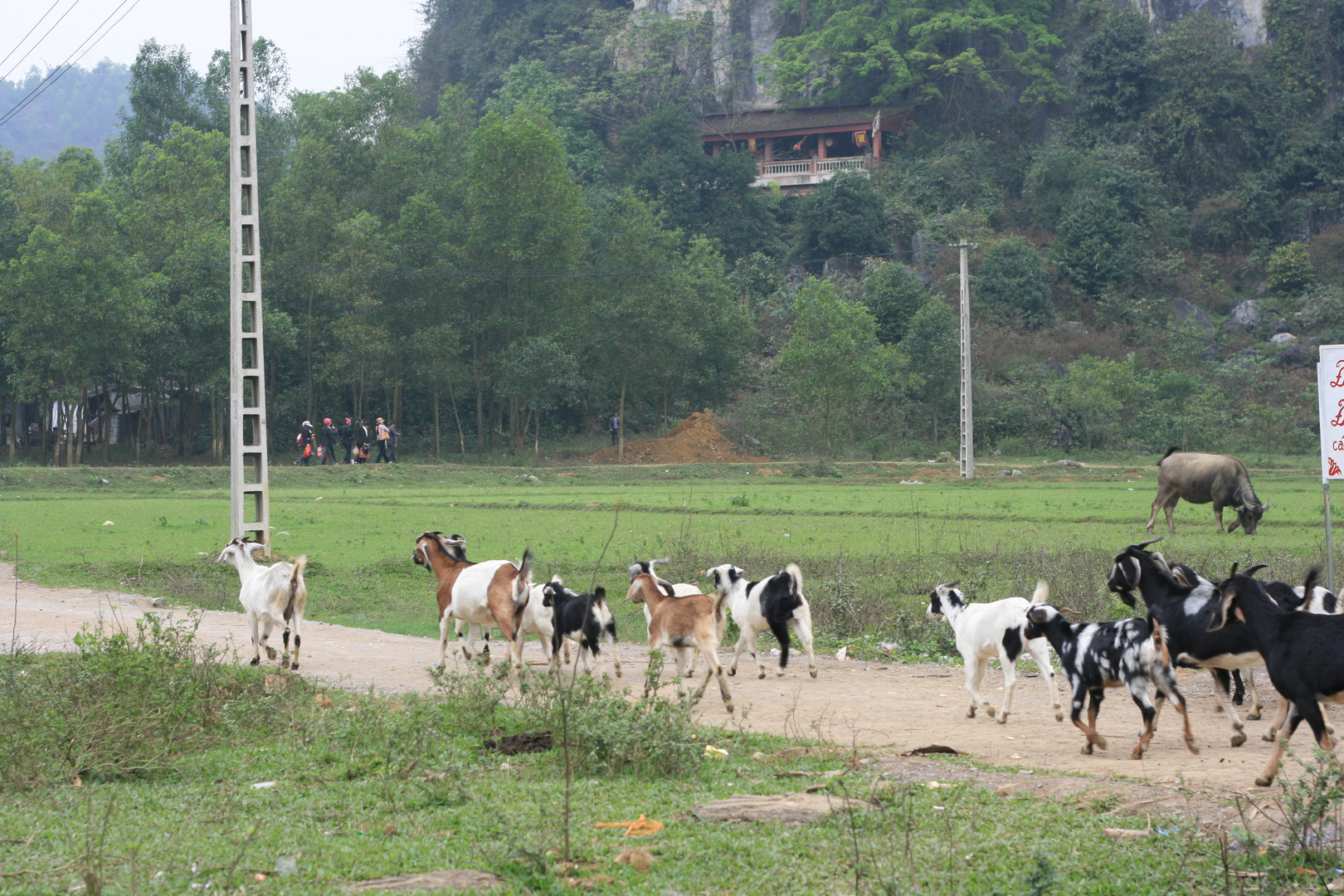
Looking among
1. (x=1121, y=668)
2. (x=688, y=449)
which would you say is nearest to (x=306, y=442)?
(x=688, y=449)

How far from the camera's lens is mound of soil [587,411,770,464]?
55969 millimetres

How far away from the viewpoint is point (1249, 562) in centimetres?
1877

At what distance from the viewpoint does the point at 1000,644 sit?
10141 millimetres

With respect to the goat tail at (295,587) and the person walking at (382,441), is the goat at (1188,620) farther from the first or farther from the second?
the person walking at (382,441)

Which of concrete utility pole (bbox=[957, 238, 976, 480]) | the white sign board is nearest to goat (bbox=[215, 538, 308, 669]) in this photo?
the white sign board

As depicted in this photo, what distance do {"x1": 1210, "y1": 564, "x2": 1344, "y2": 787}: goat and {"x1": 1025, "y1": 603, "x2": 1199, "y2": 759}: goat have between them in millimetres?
653

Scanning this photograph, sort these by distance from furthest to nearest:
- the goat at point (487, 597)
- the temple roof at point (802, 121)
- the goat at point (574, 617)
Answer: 1. the temple roof at point (802, 121)
2. the goat at point (487, 597)
3. the goat at point (574, 617)

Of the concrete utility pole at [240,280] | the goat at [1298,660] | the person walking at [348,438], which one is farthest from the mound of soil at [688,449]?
the goat at [1298,660]

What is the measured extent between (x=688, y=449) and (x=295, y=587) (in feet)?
146

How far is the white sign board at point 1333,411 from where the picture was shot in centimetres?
1254

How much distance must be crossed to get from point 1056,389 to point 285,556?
145 ft

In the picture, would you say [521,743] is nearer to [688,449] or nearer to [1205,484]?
[1205,484]

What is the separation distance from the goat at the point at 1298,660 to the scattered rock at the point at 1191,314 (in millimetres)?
63513

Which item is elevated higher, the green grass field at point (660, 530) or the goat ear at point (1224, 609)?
the goat ear at point (1224, 609)
